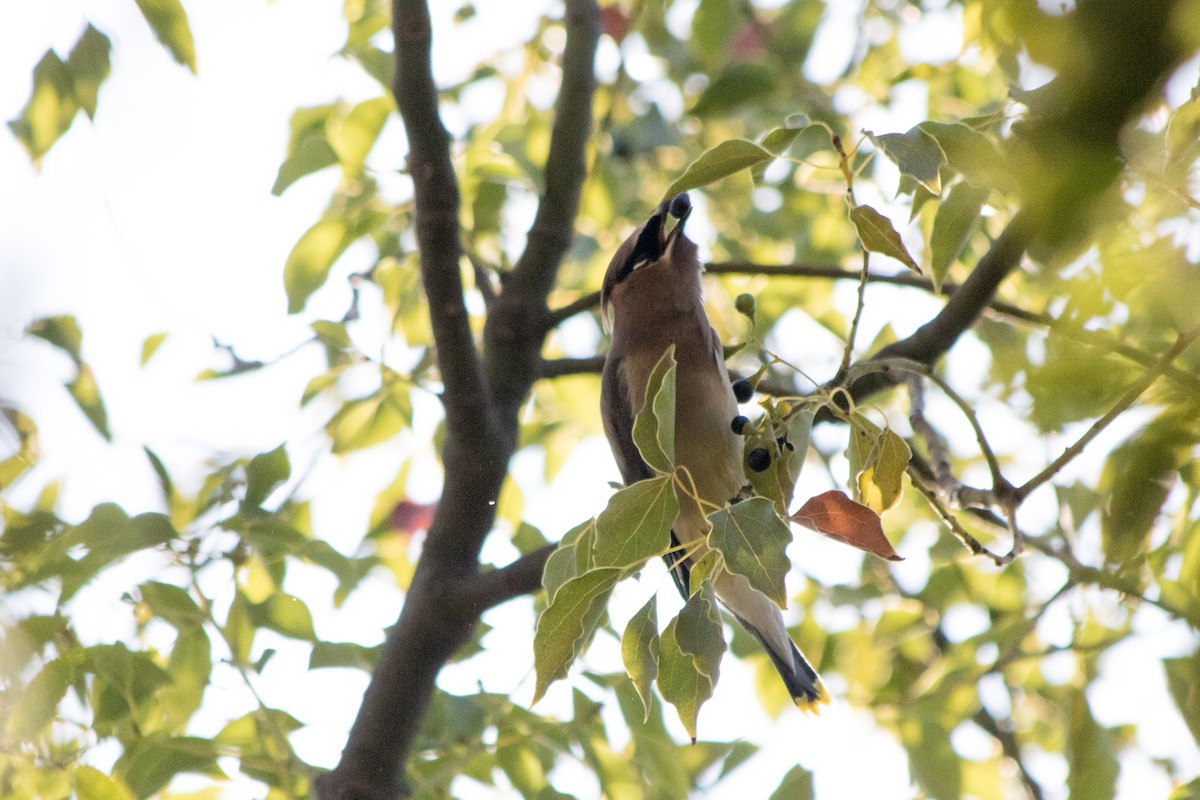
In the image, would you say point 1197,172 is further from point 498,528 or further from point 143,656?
point 498,528

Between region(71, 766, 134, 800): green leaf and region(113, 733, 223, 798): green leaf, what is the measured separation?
0.87 ft

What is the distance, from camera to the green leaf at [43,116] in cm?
264

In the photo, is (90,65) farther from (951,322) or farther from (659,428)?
(951,322)

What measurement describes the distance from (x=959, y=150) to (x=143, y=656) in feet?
6.86

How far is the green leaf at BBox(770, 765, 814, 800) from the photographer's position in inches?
105

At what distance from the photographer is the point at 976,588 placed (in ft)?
13.6

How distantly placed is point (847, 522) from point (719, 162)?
0.57 meters

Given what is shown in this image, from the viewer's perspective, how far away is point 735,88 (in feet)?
10.5

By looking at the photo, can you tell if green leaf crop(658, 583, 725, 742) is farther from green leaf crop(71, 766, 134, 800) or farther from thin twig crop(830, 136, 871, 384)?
green leaf crop(71, 766, 134, 800)

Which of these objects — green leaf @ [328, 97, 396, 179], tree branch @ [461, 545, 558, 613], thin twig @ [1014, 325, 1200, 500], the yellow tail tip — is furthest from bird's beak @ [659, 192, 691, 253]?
thin twig @ [1014, 325, 1200, 500]

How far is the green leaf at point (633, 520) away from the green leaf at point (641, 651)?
154 mm

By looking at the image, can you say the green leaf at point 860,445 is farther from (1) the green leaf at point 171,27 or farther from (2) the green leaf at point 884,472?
(1) the green leaf at point 171,27

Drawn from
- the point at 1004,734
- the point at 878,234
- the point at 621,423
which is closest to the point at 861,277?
the point at 878,234

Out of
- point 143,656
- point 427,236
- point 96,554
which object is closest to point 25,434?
point 96,554
